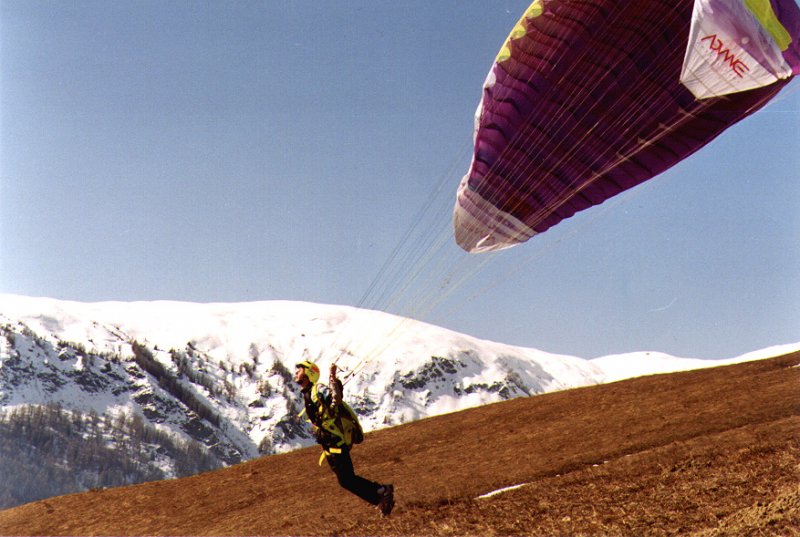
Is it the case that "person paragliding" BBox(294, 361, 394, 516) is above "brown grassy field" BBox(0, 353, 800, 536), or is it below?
above

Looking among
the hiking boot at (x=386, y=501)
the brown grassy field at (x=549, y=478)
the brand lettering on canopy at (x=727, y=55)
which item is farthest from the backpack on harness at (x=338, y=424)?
the brand lettering on canopy at (x=727, y=55)

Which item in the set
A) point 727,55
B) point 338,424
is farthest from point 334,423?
point 727,55

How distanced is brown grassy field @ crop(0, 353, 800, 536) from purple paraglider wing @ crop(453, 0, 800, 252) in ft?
15.6

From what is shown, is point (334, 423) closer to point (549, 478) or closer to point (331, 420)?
point (331, 420)

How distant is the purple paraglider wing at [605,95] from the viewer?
8641mm

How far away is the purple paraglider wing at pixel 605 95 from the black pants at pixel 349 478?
18.5 ft

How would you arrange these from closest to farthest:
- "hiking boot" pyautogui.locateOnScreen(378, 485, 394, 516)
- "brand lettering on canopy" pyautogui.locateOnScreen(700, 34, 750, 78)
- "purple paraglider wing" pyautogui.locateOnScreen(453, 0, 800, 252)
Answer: "brand lettering on canopy" pyautogui.locateOnScreen(700, 34, 750, 78), "purple paraglider wing" pyautogui.locateOnScreen(453, 0, 800, 252), "hiking boot" pyautogui.locateOnScreen(378, 485, 394, 516)

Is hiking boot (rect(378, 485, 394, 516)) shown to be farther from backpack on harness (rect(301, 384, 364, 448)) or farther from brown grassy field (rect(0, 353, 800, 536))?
brown grassy field (rect(0, 353, 800, 536))

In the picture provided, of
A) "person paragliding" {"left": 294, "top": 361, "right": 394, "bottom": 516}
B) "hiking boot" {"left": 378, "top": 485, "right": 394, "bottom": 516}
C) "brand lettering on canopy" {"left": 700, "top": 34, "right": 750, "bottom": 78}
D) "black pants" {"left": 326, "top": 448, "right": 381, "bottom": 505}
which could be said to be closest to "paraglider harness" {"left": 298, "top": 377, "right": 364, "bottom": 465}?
"person paragliding" {"left": 294, "top": 361, "right": 394, "bottom": 516}

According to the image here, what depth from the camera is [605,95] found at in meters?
10.9

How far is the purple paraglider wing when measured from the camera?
28.3 ft

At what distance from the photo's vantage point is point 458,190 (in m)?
13.5

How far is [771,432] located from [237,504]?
1094cm

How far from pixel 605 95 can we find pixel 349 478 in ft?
22.7
